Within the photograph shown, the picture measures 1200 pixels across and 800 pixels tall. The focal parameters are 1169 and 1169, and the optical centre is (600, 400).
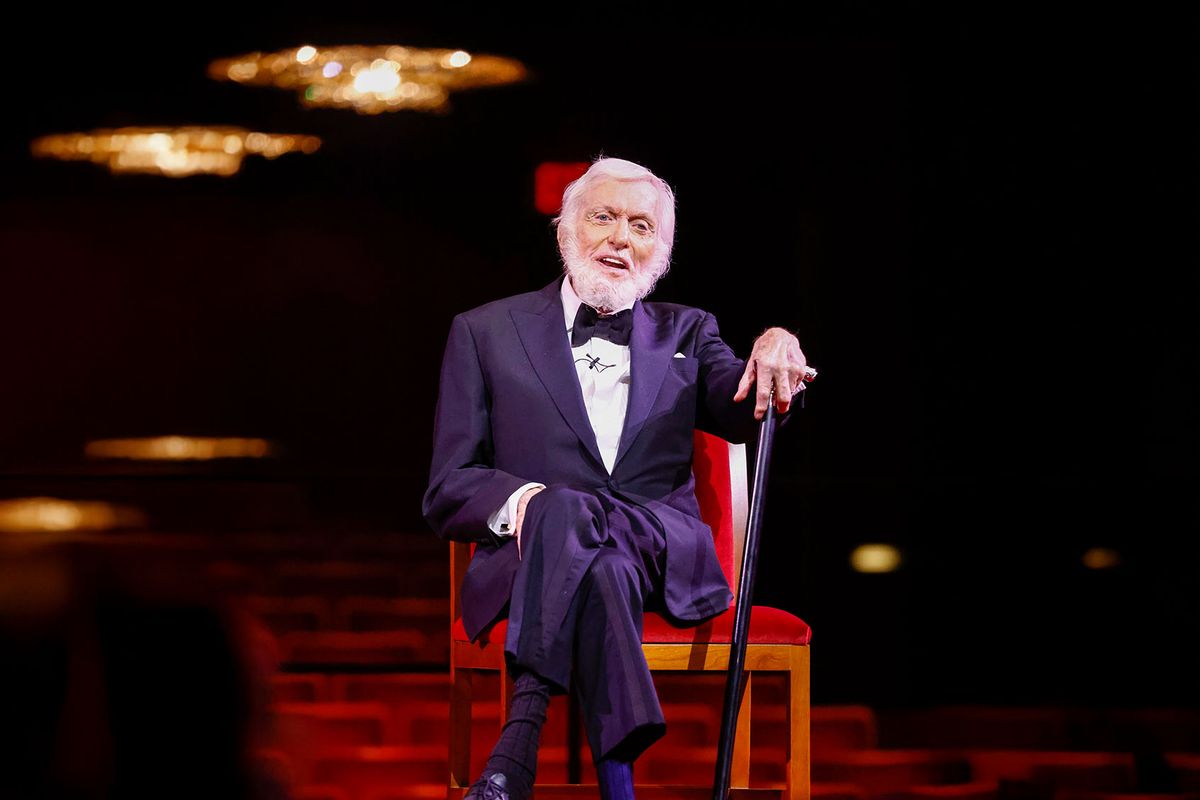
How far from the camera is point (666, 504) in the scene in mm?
1993

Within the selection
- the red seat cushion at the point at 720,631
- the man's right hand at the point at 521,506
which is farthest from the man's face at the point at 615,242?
the red seat cushion at the point at 720,631

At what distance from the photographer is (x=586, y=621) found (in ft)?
5.46

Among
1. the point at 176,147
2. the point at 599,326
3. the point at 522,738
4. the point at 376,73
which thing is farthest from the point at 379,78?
the point at 522,738

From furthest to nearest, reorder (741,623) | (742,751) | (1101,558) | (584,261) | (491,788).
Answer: (1101,558)
(584,261)
(742,751)
(741,623)
(491,788)

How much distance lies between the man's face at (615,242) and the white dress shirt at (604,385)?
3.2 inches

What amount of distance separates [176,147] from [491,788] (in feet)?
7.79

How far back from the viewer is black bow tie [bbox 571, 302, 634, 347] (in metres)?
2.10

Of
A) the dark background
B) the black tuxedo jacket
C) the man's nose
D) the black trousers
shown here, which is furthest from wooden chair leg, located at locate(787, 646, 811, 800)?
the dark background

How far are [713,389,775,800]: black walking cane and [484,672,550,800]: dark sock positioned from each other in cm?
27

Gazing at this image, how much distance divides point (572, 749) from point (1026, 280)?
1.85m

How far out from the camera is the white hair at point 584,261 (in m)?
2.13

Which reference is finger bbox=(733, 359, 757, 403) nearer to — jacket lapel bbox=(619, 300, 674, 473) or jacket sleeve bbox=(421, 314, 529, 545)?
jacket lapel bbox=(619, 300, 674, 473)

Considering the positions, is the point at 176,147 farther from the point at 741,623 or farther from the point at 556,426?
the point at 741,623

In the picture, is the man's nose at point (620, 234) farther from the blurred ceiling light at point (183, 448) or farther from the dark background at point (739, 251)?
the blurred ceiling light at point (183, 448)
